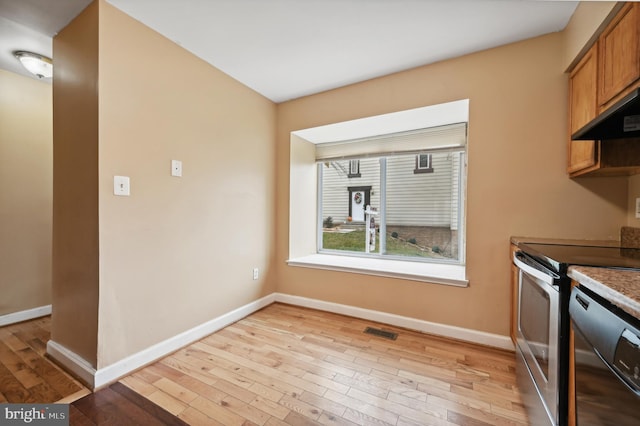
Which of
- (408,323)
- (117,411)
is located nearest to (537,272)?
(408,323)

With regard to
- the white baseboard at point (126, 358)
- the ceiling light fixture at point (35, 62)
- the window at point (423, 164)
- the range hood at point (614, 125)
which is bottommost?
the white baseboard at point (126, 358)

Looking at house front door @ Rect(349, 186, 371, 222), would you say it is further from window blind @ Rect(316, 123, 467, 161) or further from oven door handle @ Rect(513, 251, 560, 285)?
oven door handle @ Rect(513, 251, 560, 285)

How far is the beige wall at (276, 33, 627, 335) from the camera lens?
1.90 m

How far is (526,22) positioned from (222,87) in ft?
8.47

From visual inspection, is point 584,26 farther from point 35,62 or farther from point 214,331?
point 35,62

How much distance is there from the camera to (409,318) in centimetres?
248

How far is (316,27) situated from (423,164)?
1862 millimetres

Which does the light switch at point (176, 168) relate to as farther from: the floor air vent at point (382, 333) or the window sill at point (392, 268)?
the floor air vent at point (382, 333)

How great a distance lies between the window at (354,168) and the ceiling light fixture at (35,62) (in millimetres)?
3290

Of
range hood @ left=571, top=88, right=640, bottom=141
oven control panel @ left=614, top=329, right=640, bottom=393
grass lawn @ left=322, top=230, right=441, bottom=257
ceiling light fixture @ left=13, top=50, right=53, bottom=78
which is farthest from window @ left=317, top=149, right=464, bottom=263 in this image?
ceiling light fixture @ left=13, top=50, right=53, bottom=78

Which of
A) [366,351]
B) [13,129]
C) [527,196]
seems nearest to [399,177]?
[527,196]

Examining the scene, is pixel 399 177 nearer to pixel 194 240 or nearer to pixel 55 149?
pixel 194 240

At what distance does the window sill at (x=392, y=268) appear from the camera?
7.71ft

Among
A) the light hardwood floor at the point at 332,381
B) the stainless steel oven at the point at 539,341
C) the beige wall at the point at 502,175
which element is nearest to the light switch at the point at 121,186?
the light hardwood floor at the point at 332,381
